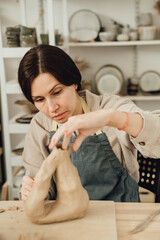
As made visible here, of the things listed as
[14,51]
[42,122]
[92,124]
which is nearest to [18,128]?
[14,51]

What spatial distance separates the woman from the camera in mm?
1004

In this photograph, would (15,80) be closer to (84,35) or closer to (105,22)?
(84,35)

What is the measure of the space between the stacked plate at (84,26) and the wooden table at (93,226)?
6.86 ft

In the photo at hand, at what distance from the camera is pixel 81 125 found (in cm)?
91

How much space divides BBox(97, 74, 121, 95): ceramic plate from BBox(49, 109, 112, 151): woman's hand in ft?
6.10

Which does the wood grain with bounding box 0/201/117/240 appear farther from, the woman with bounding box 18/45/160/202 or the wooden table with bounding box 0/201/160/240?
the woman with bounding box 18/45/160/202

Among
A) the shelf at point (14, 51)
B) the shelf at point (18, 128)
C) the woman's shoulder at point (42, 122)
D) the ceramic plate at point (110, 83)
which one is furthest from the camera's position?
the ceramic plate at point (110, 83)

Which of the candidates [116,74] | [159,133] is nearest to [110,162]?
[159,133]

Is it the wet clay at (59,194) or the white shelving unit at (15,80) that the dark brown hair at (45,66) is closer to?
the wet clay at (59,194)

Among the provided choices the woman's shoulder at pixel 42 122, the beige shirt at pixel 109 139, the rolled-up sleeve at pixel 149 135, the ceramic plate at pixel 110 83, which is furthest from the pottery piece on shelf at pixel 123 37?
the rolled-up sleeve at pixel 149 135

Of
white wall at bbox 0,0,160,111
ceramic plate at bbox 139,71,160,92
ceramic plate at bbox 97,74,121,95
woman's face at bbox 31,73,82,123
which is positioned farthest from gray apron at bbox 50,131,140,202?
white wall at bbox 0,0,160,111

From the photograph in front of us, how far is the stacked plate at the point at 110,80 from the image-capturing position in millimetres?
2776

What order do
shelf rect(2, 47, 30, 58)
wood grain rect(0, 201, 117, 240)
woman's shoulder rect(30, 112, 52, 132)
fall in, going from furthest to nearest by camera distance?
shelf rect(2, 47, 30, 58)
woman's shoulder rect(30, 112, 52, 132)
wood grain rect(0, 201, 117, 240)

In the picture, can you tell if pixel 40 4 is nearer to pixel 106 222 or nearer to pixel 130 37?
pixel 130 37
